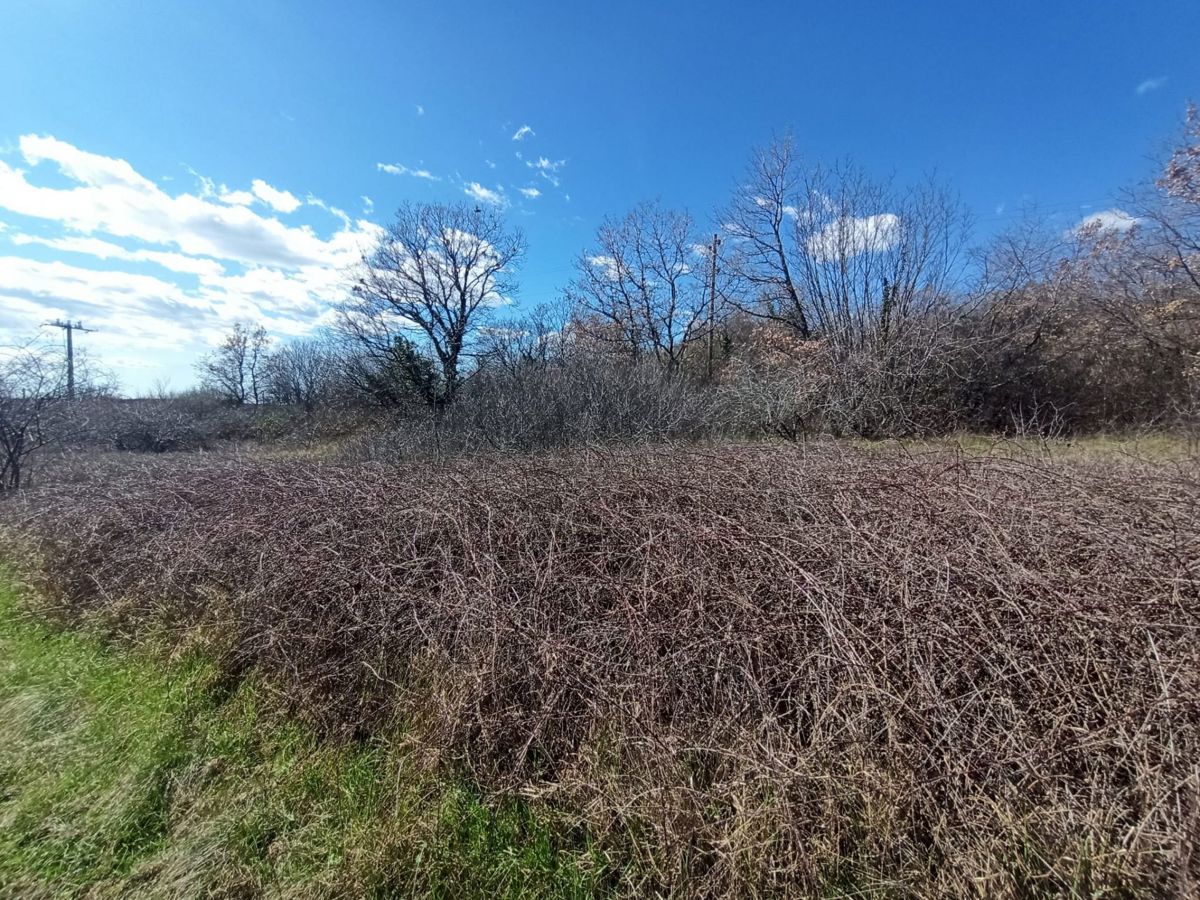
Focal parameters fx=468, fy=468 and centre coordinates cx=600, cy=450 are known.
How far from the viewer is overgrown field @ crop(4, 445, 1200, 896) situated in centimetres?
177

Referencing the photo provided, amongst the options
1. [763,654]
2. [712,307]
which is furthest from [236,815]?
[712,307]

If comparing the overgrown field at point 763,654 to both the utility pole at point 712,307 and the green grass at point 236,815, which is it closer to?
the green grass at point 236,815

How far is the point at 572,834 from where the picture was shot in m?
2.17

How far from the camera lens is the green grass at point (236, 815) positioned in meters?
2.02

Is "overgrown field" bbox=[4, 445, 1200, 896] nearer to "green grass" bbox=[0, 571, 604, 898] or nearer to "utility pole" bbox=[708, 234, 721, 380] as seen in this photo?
"green grass" bbox=[0, 571, 604, 898]

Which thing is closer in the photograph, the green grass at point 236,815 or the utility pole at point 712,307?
the green grass at point 236,815

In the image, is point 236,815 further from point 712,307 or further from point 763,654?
point 712,307

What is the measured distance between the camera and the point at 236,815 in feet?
7.59

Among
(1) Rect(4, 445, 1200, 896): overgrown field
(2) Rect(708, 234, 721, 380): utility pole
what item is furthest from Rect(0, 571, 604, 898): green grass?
(2) Rect(708, 234, 721, 380): utility pole

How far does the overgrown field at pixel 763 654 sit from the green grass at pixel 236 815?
0.08m

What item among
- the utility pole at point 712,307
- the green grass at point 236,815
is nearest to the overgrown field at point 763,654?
the green grass at point 236,815

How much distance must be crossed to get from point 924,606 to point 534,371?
38.1 feet

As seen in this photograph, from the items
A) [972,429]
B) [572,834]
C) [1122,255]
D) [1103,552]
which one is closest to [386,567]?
[572,834]

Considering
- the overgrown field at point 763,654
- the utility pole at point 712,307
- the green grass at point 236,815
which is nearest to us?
the overgrown field at point 763,654
